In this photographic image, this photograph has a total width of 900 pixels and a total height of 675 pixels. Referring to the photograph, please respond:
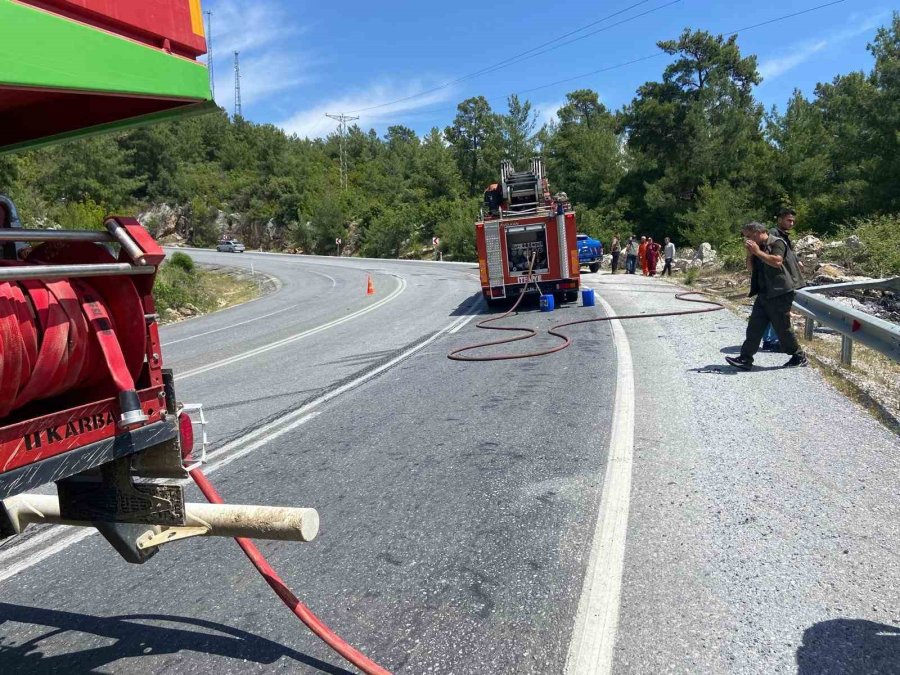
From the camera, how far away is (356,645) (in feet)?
9.67

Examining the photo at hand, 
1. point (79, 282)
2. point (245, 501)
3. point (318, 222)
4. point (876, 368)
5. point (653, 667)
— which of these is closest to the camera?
point (79, 282)

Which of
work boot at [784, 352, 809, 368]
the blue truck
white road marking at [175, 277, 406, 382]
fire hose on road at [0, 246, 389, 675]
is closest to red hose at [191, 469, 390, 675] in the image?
fire hose on road at [0, 246, 389, 675]

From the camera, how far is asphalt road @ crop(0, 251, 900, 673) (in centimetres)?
291

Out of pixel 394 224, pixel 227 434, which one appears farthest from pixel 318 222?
pixel 227 434

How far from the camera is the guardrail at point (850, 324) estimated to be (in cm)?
611

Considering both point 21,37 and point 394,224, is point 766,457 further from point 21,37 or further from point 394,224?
point 394,224

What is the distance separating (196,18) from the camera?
2557 mm

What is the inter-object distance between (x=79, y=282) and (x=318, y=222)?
72336mm

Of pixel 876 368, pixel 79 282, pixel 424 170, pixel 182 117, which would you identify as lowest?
pixel 876 368

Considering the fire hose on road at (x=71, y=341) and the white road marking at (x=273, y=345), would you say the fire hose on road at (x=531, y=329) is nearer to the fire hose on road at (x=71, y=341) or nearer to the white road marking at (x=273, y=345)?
the white road marking at (x=273, y=345)

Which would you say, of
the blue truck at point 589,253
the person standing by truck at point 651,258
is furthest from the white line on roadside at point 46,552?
the blue truck at point 589,253

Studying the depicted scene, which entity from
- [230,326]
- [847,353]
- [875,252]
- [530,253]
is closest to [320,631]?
[847,353]

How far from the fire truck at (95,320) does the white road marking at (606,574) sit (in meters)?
1.28

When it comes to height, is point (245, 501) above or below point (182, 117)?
below
